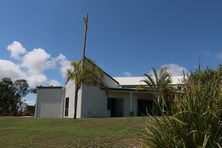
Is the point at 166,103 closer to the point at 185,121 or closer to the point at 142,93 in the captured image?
the point at 185,121

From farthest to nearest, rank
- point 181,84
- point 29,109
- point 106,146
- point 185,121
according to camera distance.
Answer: point 29,109
point 106,146
point 181,84
point 185,121

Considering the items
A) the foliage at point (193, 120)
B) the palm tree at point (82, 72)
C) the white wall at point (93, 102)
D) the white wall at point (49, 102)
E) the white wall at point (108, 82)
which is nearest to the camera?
the foliage at point (193, 120)

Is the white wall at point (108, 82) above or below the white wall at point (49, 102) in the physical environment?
above

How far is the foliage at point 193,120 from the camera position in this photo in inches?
201

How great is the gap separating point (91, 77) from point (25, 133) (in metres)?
12.4

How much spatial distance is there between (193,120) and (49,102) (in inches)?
1256

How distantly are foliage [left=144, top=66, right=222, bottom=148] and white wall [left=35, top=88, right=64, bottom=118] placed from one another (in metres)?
30.5

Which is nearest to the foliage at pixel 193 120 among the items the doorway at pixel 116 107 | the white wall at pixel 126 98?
the white wall at pixel 126 98

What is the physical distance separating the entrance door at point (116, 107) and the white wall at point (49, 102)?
→ 18.4 feet

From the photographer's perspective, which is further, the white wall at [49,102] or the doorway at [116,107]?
the white wall at [49,102]

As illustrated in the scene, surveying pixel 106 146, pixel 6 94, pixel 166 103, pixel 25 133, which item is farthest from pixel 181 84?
pixel 6 94

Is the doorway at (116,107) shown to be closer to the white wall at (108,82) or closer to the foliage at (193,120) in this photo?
the white wall at (108,82)

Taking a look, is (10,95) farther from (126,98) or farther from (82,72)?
(82,72)

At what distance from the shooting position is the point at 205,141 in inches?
191
